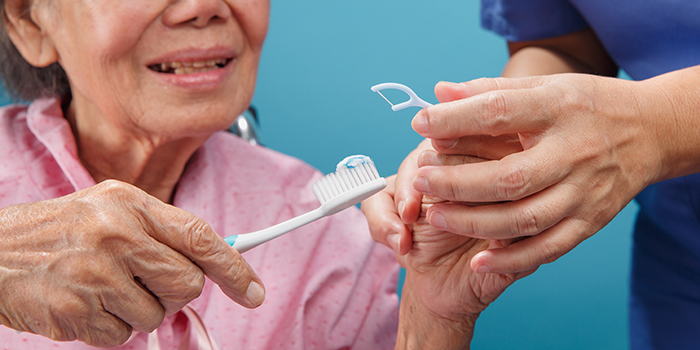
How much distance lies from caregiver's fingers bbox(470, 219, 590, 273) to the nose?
0.59m

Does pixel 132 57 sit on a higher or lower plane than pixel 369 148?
higher

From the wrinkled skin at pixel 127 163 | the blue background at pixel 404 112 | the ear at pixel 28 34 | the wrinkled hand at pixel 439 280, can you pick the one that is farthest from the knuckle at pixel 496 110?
the blue background at pixel 404 112

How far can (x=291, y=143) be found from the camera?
6.73ft

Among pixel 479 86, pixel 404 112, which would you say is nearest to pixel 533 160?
pixel 479 86

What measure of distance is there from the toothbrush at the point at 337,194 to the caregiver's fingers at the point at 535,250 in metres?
0.16

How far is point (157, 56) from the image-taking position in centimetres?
92

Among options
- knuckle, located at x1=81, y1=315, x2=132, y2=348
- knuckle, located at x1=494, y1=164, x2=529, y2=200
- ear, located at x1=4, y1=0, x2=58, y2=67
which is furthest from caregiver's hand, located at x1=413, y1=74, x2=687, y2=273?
ear, located at x1=4, y1=0, x2=58, y2=67

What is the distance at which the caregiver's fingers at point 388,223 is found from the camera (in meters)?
0.82

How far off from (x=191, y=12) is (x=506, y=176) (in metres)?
0.59

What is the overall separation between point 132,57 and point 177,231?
1.31 ft

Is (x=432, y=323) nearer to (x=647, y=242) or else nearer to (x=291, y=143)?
(x=647, y=242)

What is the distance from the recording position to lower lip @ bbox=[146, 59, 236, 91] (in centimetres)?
93

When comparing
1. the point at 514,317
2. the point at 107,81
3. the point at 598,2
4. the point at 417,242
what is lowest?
the point at 514,317

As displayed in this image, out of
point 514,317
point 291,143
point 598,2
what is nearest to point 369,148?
point 291,143
